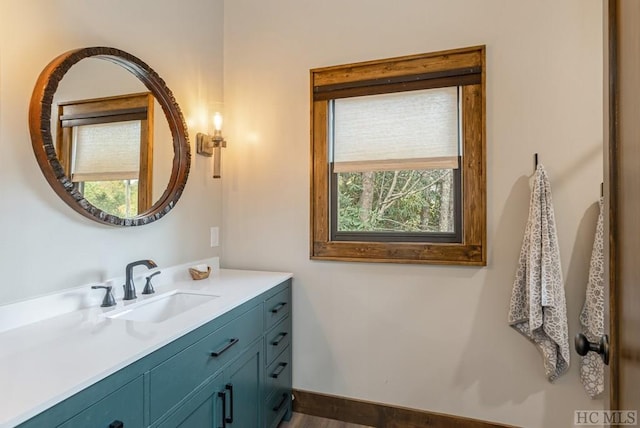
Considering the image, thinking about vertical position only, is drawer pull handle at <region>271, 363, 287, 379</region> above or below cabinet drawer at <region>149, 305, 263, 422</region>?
below

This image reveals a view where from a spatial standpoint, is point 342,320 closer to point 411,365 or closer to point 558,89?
point 411,365

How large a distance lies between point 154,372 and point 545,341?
69.2 inches

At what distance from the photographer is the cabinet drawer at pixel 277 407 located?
5.84ft

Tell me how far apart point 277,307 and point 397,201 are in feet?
3.10

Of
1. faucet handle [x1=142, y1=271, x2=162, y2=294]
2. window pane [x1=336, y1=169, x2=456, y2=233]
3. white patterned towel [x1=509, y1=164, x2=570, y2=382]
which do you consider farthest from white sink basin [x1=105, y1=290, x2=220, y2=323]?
white patterned towel [x1=509, y1=164, x2=570, y2=382]

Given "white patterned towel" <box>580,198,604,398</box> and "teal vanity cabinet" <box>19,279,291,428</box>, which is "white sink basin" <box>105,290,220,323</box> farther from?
"white patterned towel" <box>580,198,604,398</box>

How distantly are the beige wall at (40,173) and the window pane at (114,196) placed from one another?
8cm

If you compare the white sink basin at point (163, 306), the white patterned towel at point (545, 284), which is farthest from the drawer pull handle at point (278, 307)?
the white patterned towel at point (545, 284)

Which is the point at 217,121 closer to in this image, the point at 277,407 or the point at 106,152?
the point at 106,152

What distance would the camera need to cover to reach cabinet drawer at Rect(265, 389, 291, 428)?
5.84 feet

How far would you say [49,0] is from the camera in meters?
1.30

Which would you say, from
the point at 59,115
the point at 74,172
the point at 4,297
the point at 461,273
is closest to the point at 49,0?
the point at 59,115

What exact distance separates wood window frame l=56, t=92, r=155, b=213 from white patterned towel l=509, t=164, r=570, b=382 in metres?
1.92

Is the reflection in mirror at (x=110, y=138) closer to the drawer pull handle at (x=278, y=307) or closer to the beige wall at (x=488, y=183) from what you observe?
the beige wall at (x=488, y=183)
